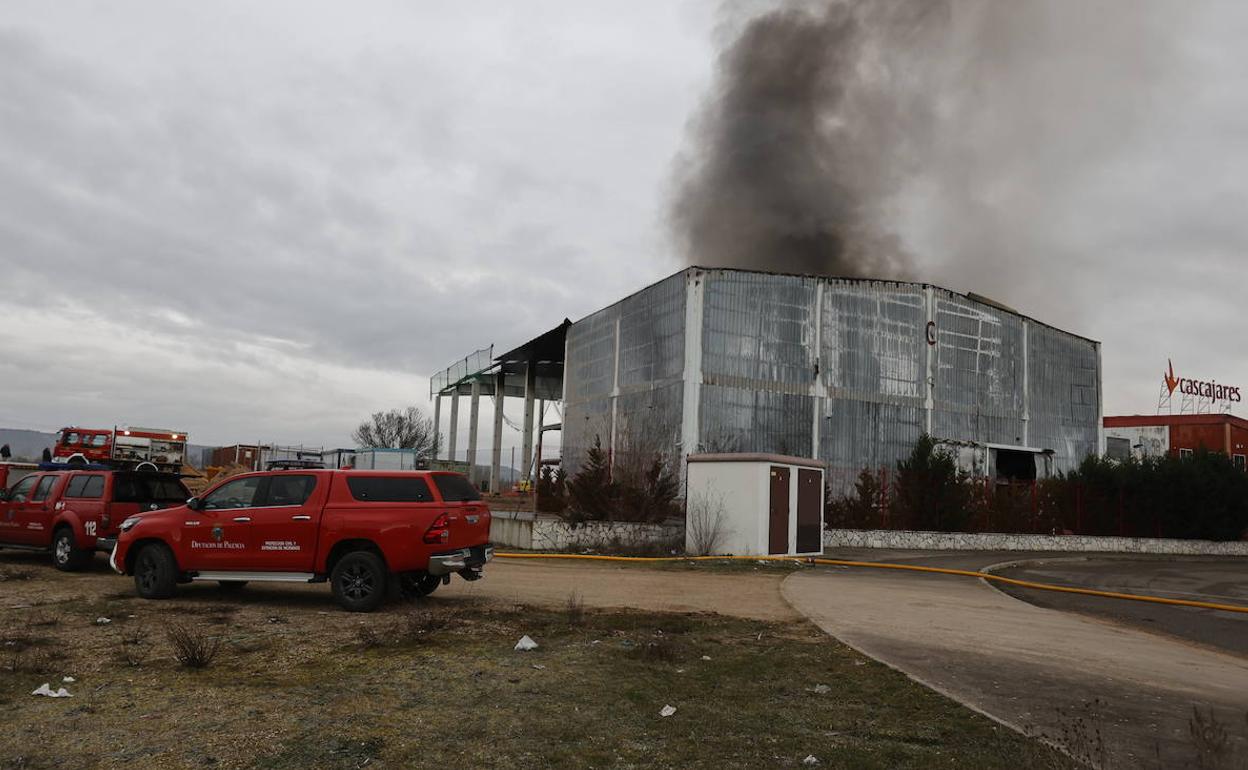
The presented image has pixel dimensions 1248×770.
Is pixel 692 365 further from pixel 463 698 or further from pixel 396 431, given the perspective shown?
Answer: pixel 396 431

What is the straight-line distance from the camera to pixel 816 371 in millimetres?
30531

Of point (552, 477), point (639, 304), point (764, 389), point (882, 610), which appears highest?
point (639, 304)

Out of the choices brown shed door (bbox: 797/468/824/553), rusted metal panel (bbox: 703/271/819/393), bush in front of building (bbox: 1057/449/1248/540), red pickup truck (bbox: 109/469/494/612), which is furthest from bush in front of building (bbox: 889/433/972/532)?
red pickup truck (bbox: 109/469/494/612)

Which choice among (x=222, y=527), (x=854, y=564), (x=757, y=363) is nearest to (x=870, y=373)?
(x=757, y=363)

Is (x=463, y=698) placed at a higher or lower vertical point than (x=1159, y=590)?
higher

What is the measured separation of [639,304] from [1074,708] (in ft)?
84.4

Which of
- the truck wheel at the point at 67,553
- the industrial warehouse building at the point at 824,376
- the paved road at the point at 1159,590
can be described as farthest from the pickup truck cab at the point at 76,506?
the paved road at the point at 1159,590

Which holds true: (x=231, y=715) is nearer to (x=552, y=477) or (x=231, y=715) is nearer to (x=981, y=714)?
→ (x=981, y=714)

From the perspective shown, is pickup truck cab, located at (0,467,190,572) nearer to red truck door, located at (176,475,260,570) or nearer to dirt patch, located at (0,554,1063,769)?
red truck door, located at (176,475,260,570)

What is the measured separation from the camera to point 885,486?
27.5 metres

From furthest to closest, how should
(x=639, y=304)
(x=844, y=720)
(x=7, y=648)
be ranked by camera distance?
(x=639, y=304), (x=7, y=648), (x=844, y=720)

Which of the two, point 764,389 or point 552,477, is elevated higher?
point 764,389

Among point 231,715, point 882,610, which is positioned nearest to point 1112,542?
point 882,610

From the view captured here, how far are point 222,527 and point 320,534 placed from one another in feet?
4.74
